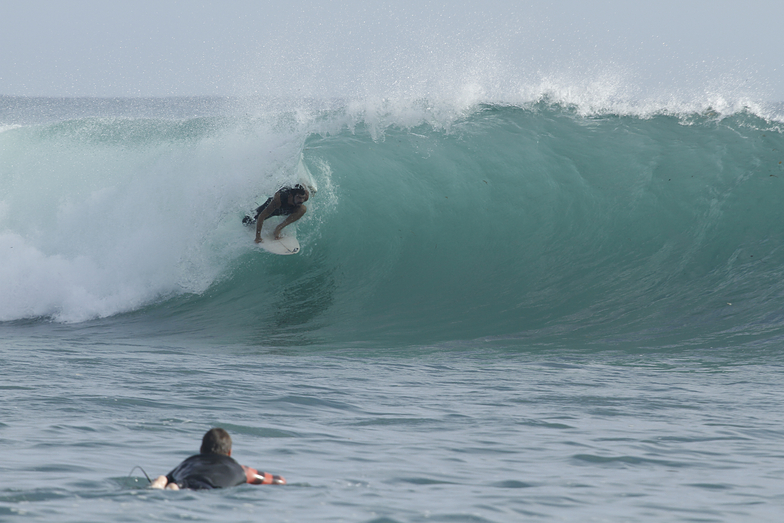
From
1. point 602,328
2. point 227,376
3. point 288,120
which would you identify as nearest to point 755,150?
point 602,328

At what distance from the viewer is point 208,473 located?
3803 mm

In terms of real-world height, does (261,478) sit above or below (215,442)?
below

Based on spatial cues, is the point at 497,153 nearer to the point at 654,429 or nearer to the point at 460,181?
the point at 460,181

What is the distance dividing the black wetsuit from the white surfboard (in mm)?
6587

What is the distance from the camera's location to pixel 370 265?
1074 cm

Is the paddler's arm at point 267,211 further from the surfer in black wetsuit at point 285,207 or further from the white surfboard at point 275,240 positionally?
the white surfboard at point 275,240

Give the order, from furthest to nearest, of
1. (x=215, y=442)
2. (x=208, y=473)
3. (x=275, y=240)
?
(x=275, y=240), (x=215, y=442), (x=208, y=473)

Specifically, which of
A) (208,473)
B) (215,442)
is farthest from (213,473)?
(215,442)

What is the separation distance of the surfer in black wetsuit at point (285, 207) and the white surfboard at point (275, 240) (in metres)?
0.07

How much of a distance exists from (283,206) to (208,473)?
6810 mm

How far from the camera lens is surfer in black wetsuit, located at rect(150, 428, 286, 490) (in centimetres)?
377

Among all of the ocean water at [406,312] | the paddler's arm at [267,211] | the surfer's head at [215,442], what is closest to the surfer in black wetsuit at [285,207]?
the paddler's arm at [267,211]

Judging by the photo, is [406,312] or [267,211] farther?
[267,211]

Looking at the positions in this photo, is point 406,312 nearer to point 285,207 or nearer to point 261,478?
point 285,207
